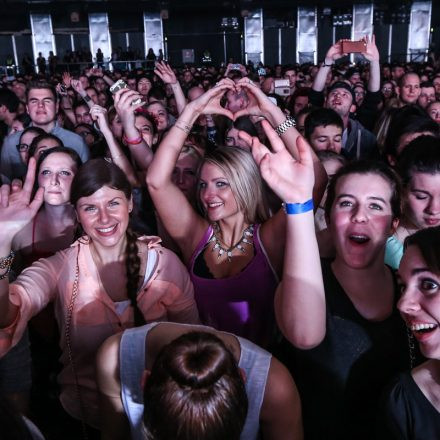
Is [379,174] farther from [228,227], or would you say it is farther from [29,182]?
[29,182]

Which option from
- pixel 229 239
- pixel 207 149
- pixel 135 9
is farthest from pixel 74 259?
pixel 135 9

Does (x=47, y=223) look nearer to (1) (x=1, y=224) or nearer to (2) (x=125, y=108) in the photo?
(2) (x=125, y=108)

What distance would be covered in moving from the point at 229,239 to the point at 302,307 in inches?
30.9

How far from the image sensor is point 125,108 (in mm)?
2596

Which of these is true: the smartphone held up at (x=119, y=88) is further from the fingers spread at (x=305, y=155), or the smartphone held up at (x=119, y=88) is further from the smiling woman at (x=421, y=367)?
the smiling woman at (x=421, y=367)

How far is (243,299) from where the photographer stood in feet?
6.19

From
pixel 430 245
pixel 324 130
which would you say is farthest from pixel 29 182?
pixel 324 130

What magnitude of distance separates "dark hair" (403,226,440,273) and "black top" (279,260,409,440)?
0.31 meters

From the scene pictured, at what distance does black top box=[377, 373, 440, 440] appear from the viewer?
116 cm

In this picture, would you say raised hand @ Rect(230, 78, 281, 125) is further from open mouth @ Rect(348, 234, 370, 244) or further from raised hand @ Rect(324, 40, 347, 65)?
raised hand @ Rect(324, 40, 347, 65)

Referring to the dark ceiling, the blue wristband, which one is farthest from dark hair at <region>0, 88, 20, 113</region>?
the dark ceiling

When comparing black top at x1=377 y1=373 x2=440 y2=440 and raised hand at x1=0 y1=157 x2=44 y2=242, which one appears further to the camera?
raised hand at x1=0 y1=157 x2=44 y2=242

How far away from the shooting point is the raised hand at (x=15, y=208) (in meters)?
1.50

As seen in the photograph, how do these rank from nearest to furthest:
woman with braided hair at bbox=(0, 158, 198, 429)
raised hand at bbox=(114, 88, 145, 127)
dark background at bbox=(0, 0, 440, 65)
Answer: woman with braided hair at bbox=(0, 158, 198, 429) → raised hand at bbox=(114, 88, 145, 127) → dark background at bbox=(0, 0, 440, 65)
